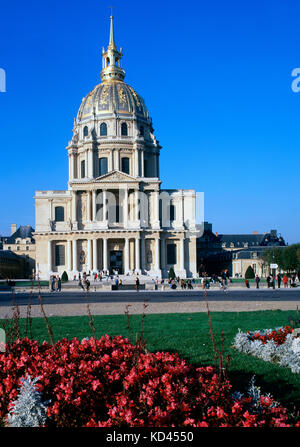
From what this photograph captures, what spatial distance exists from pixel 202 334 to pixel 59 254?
6667 cm

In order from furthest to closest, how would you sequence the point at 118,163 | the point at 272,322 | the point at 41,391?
the point at 118,163, the point at 272,322, the point at 41,391

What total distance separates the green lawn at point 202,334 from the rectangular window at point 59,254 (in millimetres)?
59722

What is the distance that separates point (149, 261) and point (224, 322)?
58897 millimetres

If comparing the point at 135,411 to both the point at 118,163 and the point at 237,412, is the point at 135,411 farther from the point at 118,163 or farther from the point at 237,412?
the point at 118,163

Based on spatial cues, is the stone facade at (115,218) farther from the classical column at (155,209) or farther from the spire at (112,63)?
the spire at (112,63)

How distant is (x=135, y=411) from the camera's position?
249 inches

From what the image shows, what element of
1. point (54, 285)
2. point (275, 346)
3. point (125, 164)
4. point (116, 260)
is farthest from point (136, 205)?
point (275, 346)

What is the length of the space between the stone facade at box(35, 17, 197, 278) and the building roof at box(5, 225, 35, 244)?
42908 millimetres

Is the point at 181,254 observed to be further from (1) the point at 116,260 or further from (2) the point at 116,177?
(2) the point at 116,177

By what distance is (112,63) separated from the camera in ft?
312

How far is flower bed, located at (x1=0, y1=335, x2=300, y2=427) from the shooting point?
19.8 ft

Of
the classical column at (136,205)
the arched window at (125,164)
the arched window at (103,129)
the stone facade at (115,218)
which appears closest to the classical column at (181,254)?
the stone facade at (115,218)

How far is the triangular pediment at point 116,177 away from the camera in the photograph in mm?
77250
